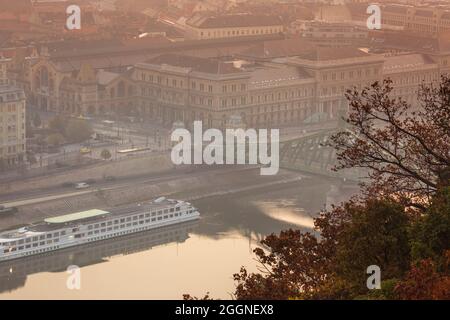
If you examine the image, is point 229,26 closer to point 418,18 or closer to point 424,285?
point 418,18

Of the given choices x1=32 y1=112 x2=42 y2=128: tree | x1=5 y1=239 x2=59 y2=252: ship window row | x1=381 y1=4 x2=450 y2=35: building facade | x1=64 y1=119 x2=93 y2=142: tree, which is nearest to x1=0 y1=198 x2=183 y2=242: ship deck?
x1=5 y1=239 x2=59 y2=252: ship window row

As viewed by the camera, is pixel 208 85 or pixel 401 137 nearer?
pixel 401 137

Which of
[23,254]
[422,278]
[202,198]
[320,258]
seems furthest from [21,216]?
[422,278]

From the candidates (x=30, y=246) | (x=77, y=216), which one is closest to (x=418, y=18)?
(x=77, y=216)

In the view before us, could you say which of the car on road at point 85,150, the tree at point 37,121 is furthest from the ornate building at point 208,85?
the car on road at point 85,150

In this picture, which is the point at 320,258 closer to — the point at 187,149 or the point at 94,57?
the point at 187,149

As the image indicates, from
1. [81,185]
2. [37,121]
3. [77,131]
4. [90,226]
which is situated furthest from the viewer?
[37,121]
